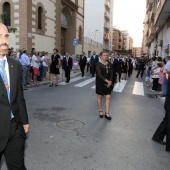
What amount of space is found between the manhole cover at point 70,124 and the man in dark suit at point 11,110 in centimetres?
296

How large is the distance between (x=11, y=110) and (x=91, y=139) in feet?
8.97

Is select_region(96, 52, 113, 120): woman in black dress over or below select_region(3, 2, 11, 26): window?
below

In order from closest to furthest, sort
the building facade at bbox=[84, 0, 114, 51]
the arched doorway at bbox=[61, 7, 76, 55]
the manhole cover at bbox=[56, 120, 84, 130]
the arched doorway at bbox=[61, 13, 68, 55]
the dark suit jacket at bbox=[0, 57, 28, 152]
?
1. the dark suit jacket at bbox=[0, 57, 28, 152]
2. the manhole cover at bbox=[56, 120, 84, 130]
3. the arched doorway at bbox=[61, 13, 68, 55]
4. the arched doorway at bbox=[61, 7, 76, 55]
5. the building facade at bbox=[84, 0, 114, 51]

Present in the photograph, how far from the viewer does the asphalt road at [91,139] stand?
12.0 ft

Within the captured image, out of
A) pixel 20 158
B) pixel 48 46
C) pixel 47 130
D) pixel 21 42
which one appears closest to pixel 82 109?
pixel 47 130

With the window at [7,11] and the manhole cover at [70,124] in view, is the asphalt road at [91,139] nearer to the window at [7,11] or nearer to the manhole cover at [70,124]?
the manhole cover at [70,124]

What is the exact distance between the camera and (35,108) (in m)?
7.19

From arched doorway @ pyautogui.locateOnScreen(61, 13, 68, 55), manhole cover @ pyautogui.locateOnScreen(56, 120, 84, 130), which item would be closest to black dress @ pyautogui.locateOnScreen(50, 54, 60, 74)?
manhole cover @ pyautogui.locateOnScreen(56, 120, 84, 130)

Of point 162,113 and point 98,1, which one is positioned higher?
point 98,1

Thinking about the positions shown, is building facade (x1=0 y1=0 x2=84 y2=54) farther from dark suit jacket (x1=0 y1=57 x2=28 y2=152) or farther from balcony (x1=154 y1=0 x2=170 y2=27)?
dark suit jacket (x1=0 y1=57 x2=28 y2=152)

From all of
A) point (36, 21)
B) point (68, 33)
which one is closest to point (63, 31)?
point (68, 33)

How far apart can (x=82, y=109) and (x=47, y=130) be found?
2.24 meters

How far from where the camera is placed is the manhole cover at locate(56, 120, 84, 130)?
5.38 meters

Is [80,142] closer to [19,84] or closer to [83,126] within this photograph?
[83,126]
